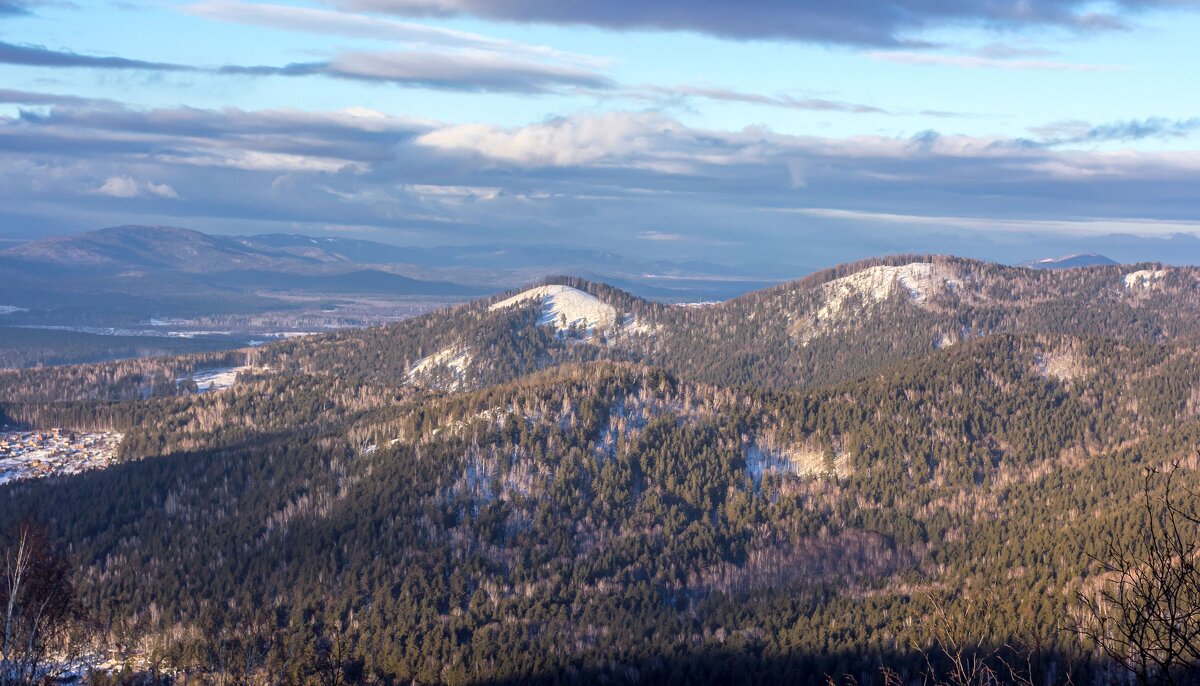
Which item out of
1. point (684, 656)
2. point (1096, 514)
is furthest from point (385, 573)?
point (1096, 514)

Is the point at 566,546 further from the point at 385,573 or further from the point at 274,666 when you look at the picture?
the point at 274,666

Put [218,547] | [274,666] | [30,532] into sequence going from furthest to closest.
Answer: [218,547], [274,666], [30,532]

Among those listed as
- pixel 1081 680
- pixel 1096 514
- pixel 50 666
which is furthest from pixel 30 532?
pixel 1096 514

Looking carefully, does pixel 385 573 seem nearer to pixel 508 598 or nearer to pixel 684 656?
pixel 508 598

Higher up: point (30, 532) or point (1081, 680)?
point (30, 532)

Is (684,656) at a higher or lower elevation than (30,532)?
lower

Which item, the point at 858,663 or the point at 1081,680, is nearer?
the point at 1081,680

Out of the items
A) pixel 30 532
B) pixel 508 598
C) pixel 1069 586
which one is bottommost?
pixel 508 598

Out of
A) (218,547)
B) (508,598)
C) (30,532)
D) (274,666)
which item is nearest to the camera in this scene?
(30,532)

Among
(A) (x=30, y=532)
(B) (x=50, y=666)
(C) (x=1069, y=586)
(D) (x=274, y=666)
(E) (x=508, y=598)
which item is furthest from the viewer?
(E) (x=508, y=598)
